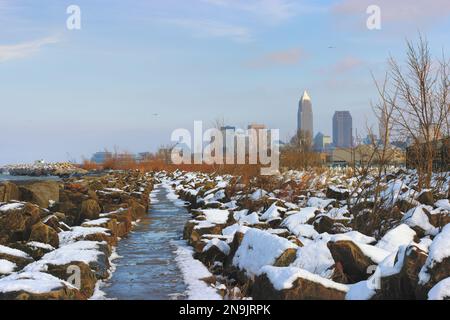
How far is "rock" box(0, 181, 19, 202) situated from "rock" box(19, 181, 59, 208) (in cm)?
23

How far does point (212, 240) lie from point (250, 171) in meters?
12.7

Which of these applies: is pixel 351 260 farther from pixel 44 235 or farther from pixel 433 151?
pixel 433 151

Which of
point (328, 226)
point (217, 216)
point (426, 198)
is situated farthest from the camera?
point (217, 216)

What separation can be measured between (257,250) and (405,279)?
2718 mm

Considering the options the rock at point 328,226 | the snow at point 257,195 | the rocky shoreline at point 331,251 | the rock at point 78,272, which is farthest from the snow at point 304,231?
the snow at point 257,195

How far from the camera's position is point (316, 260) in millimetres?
8438

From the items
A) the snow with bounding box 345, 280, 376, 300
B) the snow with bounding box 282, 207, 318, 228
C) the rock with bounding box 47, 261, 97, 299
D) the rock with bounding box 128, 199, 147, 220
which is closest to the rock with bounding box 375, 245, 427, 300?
the snow with bounding box 345, 280, 376, 300

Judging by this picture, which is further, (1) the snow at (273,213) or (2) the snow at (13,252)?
(1) the snow at (273,213)

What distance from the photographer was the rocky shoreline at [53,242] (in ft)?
23.1

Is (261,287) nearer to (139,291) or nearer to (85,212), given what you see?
(139,291)

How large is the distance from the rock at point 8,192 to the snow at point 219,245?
8796 millimetres

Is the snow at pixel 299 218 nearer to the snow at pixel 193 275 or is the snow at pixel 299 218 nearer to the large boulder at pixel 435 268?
the snow at pixel 193 275

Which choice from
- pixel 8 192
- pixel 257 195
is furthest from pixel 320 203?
pixel 8 192
